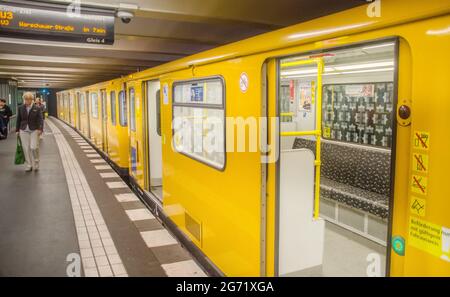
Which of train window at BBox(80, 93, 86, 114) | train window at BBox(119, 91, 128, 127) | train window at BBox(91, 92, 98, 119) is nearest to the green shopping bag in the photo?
train window at BBox(119, 91, 128, 127)

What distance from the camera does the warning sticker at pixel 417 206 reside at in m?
1.63

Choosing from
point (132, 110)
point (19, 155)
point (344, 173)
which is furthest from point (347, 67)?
point (19, 155)

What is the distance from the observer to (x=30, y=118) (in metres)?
8.09

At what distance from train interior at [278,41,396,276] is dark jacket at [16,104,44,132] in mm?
5137

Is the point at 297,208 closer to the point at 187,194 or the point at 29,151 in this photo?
the point at 187,194

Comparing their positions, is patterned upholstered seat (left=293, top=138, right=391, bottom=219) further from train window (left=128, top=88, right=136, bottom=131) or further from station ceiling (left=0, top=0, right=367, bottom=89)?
train window (left=128, top=88, right=136, bottom=131)

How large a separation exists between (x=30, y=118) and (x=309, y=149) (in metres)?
6.44

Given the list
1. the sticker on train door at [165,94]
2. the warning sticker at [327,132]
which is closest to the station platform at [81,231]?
the sticker on train door at [165,94]

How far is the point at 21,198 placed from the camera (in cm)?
634

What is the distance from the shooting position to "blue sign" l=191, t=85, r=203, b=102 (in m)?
3.81

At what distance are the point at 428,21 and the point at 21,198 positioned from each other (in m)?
6.45

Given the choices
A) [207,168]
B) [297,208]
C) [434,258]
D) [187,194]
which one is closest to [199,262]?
[187,194]

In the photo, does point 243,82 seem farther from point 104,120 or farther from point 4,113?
point 4,113

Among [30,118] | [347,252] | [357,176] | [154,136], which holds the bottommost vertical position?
[347,252]
